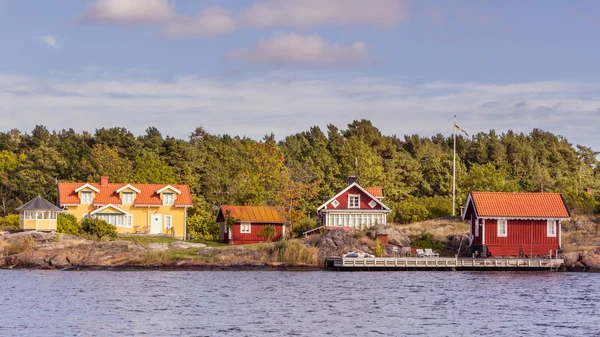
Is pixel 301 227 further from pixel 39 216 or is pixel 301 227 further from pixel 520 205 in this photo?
pixel 39 216

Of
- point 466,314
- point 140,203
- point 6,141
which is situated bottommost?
point 466,314

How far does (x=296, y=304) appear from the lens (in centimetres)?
4703

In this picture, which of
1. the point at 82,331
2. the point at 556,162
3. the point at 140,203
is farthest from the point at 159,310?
the point at 556,162

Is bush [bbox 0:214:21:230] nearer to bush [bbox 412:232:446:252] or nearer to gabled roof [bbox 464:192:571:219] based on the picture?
bush [bbox 412:232:446:252]

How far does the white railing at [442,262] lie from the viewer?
67000 mm

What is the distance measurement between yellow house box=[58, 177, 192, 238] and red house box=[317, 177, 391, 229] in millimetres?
14100

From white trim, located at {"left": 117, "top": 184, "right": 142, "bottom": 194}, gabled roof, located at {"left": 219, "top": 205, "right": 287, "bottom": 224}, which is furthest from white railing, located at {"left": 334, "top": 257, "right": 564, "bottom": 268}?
white trim, located at {"left": 117, "top": 184, "right": 142, "bottom": 194}

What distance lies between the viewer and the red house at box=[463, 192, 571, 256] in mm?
70062

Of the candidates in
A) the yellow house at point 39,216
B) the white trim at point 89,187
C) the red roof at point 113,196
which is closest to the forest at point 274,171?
the red roof at point 113,196

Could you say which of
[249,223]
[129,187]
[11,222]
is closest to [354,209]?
[249,223]

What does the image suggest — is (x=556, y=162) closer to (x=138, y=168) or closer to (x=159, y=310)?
(x=138, y=168)

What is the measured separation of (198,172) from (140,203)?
24526mm

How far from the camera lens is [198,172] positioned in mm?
108188

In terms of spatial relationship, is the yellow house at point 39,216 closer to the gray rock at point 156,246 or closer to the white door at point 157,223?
the gray rock at point 156,246
